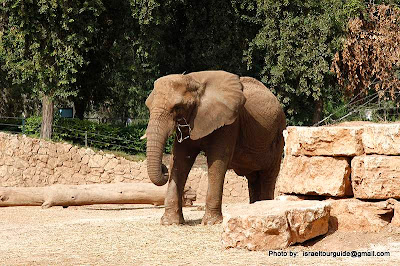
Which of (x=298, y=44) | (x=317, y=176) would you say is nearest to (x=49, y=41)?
(x=298, y=44)

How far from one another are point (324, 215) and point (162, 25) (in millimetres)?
18749

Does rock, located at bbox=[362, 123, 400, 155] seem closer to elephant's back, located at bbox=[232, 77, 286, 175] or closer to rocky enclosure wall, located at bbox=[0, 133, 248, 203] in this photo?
elephant's back, located at bbox=[232, 77, 286, 175]

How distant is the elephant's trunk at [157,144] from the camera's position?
10875mm

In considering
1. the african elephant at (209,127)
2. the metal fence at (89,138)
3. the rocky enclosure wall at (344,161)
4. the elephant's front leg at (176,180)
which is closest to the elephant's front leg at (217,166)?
the african elephant at (209,127)

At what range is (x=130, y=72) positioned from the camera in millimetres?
26281

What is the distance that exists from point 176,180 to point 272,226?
3956 millimetres

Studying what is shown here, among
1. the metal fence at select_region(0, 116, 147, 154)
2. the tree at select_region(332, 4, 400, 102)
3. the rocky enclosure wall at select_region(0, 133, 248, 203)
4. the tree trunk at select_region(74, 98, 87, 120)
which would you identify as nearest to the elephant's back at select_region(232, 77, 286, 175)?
the tree at select_region(332, 4, 400, 102)

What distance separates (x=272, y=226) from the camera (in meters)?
8.22

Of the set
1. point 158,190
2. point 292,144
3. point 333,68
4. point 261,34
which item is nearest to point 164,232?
point 292,144

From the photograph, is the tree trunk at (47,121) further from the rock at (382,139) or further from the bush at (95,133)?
the rock at (382,139)

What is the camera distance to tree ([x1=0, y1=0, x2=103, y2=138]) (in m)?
23.6

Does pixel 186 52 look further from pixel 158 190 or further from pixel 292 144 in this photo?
pixel 292 144

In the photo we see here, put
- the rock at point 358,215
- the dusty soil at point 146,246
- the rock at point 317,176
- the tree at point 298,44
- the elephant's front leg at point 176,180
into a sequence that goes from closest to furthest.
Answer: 1. the dusty soil at point 146,246
2. the rock at point 358,215
3. the rock at point 317,176
4. the elephant's front leg at point 176,180
5. the tree at point 298,44

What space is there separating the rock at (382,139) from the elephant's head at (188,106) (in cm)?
329
